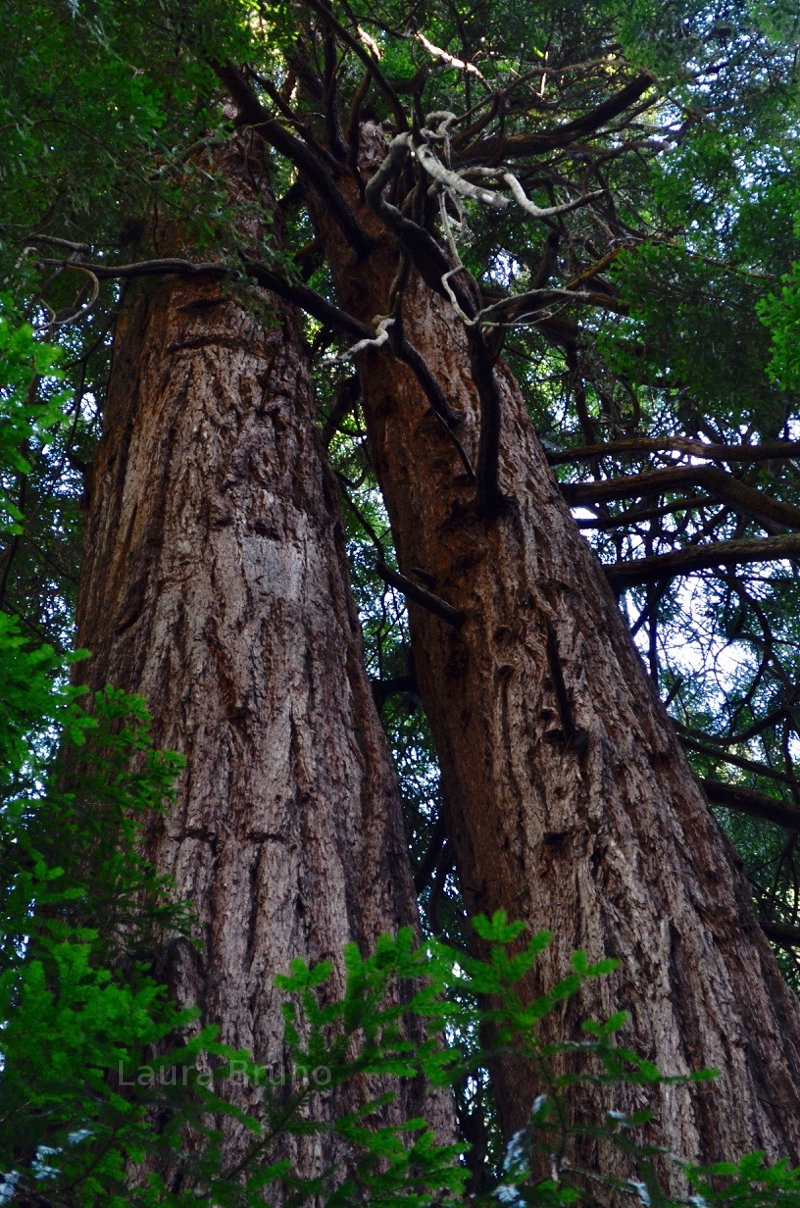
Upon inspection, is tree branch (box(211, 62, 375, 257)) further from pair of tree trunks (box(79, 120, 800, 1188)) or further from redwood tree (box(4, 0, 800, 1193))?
pair of tree trunks (box(79, 120, 800, 1188))

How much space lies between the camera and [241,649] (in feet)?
10.7

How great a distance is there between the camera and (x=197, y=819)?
2.75 meters

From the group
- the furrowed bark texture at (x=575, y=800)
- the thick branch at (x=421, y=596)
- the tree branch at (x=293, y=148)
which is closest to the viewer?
the furrowed bark texture at (x=575, y=800)

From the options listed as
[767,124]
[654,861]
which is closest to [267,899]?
[654,861]

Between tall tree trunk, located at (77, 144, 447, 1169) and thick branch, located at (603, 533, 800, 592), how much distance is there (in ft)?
4.29

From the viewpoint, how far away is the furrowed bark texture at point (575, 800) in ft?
9.10

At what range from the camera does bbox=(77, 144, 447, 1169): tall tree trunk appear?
102 inches

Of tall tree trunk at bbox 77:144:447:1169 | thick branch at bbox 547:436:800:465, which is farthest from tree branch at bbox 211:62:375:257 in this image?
thick branch at bbox 547:436:800:465

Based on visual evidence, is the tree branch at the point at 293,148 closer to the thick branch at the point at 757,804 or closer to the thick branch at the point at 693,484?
the thick branch at the point at 693,484

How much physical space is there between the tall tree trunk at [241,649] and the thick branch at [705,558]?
131 centimetres

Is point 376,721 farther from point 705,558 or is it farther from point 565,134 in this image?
point 565,134

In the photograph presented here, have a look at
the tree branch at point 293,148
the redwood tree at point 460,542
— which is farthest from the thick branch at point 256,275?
the tree branch at point 293,148

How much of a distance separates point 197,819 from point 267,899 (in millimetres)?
Answer: 291

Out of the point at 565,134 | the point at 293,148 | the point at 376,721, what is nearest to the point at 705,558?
the point at 376,721
